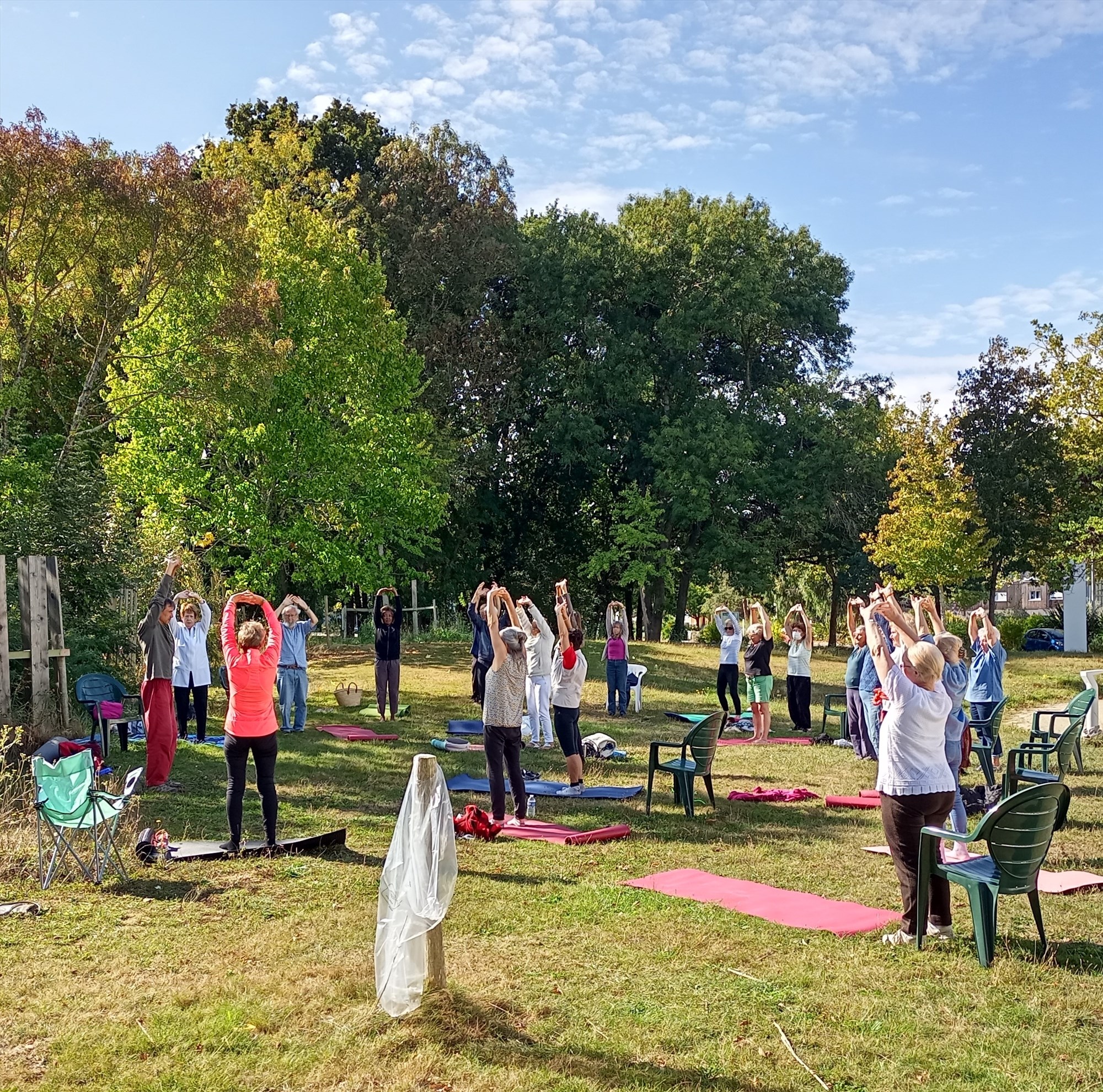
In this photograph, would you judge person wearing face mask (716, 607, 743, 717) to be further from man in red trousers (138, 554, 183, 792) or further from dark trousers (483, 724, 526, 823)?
man in red trousers (138, 554, 183, 792)

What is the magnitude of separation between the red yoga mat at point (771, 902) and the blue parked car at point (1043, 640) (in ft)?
106

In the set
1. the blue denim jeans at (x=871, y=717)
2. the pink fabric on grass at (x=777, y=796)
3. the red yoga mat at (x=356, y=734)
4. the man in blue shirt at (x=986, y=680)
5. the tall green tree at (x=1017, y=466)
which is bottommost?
the pink fabric on grass at (x=777, y=796)

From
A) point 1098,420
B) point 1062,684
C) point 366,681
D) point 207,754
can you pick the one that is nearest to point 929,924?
point 207,754

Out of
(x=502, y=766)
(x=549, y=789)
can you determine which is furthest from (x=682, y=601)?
(x=502, y=766)

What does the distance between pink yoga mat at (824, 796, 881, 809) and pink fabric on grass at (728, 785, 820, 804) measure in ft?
1.04

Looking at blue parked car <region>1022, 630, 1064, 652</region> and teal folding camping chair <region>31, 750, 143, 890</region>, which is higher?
teal folding camping chair <region>31, 750, 143, 890</region>

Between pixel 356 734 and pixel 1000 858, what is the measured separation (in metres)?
10.7

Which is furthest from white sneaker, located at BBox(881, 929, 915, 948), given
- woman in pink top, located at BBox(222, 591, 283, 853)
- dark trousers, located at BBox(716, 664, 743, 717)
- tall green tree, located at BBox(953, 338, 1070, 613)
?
tall green tree, located at BBox(953, 338, 1070, 613)

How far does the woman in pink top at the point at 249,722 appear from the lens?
8656 mm

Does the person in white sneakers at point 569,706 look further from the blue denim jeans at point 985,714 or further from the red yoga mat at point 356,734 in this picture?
the blue denim jeans at point 985,714

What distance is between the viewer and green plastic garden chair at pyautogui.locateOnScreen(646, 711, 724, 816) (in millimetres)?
10523

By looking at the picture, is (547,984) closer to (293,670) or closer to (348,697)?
(293,670)

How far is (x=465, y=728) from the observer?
16.2 m

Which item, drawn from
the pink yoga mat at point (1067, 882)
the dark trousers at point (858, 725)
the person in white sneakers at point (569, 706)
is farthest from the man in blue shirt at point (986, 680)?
the person in white sneakers at point (569, 706)
